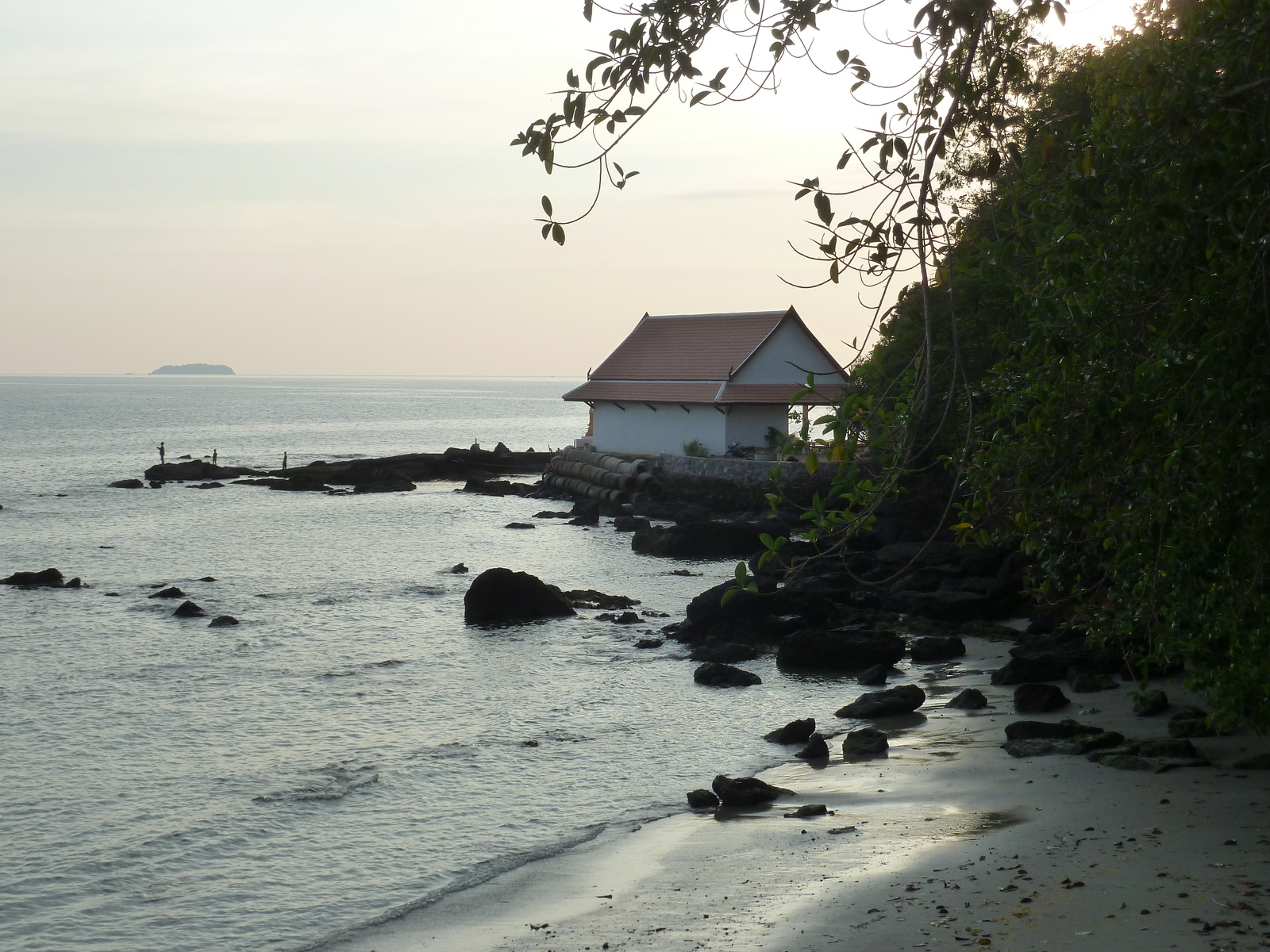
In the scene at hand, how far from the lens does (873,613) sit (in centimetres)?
2166

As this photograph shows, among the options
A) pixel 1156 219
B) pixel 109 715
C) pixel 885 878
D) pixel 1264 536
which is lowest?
pixel 109 715

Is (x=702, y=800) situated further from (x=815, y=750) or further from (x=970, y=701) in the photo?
(x=970, y=701)

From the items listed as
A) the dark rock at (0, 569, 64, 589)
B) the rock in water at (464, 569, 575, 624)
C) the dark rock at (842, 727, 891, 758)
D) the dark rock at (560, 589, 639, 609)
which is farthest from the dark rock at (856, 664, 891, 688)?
the dark rock at (0, 569, 64, 589)

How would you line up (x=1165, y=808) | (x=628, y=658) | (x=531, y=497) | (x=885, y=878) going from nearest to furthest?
1. (x=885, y=878)
2. (x=1165, y=808)
3. (x=628, y=658)
4. (x=531, y=497)

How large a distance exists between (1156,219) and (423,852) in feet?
26.9

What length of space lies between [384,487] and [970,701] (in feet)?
143

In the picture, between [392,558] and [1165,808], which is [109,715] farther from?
[392,558]

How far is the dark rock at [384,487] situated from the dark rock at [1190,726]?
1807 inches

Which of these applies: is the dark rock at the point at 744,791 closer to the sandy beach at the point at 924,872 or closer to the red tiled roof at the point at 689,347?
the sandy beach at the point at 924,872

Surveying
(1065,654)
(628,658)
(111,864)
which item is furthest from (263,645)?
(1065,654)

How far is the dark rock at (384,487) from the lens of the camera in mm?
54688

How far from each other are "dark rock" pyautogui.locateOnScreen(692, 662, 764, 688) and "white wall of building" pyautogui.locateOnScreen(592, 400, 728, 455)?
2575cm

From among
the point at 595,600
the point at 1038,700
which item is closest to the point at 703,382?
the point at 595,600

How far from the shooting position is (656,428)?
45875mm
